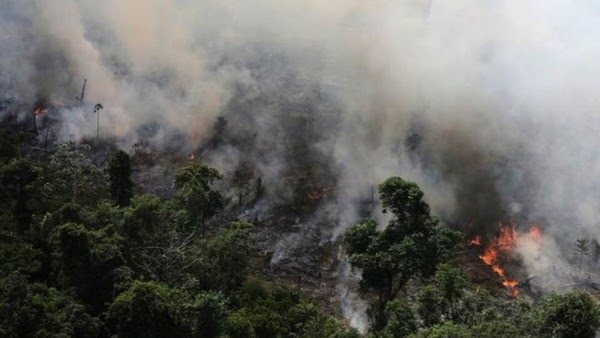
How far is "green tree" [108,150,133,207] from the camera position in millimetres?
66500

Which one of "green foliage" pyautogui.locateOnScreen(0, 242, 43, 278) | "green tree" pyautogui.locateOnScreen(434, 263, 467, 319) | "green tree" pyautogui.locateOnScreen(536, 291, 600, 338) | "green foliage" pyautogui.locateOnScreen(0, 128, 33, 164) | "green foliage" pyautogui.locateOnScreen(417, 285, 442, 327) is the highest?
"green foliage" pyautogui.locateOnScreen(0, 128, 33, 164)

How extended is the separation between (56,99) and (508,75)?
56.7m

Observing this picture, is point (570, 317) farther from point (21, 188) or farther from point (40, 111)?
point (40, 111)

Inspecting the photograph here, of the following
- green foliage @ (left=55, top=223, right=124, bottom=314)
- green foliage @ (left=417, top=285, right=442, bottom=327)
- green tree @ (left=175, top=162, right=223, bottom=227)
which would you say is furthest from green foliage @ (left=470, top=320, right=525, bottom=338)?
green tree @ (left=175, top=162, right=223, bottom=227)

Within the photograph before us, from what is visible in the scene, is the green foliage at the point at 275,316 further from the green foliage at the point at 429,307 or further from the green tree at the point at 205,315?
the green foliage at the point at 429,307

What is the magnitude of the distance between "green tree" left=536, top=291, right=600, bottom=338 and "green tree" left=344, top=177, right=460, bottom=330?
13976 millimetres

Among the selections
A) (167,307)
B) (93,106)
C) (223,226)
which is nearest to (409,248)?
(167,307)

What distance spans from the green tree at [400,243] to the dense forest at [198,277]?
0.08m

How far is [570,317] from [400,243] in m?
16.2

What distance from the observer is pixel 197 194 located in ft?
202

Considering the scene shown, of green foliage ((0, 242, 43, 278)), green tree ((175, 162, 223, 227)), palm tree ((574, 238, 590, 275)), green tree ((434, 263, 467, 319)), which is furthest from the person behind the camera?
green tree ((175, 162, 223, 227))

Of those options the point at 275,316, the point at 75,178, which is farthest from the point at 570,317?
the point at 75,178

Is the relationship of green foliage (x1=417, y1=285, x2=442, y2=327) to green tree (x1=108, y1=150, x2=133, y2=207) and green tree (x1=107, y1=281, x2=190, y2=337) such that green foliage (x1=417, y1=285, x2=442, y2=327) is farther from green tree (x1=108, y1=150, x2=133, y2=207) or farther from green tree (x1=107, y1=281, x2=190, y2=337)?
Answer: green tree (x1=108, y1=150, x2=133, y2=207)

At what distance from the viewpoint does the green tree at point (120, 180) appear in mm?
66500
